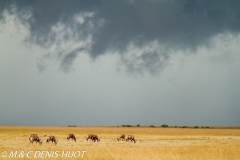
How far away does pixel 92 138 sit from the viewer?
42.3m

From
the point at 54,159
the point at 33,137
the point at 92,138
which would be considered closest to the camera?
the point at 54,159

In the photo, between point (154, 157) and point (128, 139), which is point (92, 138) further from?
point (154, 157)

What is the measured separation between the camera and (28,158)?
17.4 meters

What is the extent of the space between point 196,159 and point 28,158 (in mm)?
9899

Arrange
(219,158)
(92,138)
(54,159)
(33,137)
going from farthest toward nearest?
(92,138), (33,137), (219,158), (54,159)

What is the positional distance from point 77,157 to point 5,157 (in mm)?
4263

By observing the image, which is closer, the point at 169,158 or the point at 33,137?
the point at 169,158

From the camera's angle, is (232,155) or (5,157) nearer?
(5,157)

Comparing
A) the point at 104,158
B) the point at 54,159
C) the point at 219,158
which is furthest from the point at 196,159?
the point at 54,159

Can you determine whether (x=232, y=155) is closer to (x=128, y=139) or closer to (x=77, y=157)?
(x=77, y=157)

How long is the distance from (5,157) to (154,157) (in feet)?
28.7

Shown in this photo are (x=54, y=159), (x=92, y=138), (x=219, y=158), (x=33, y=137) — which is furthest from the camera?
(x=92, y=138)

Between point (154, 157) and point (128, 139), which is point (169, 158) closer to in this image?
point (154, 157)

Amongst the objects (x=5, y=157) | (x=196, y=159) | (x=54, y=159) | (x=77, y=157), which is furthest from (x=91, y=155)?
(x=196, y=159)
